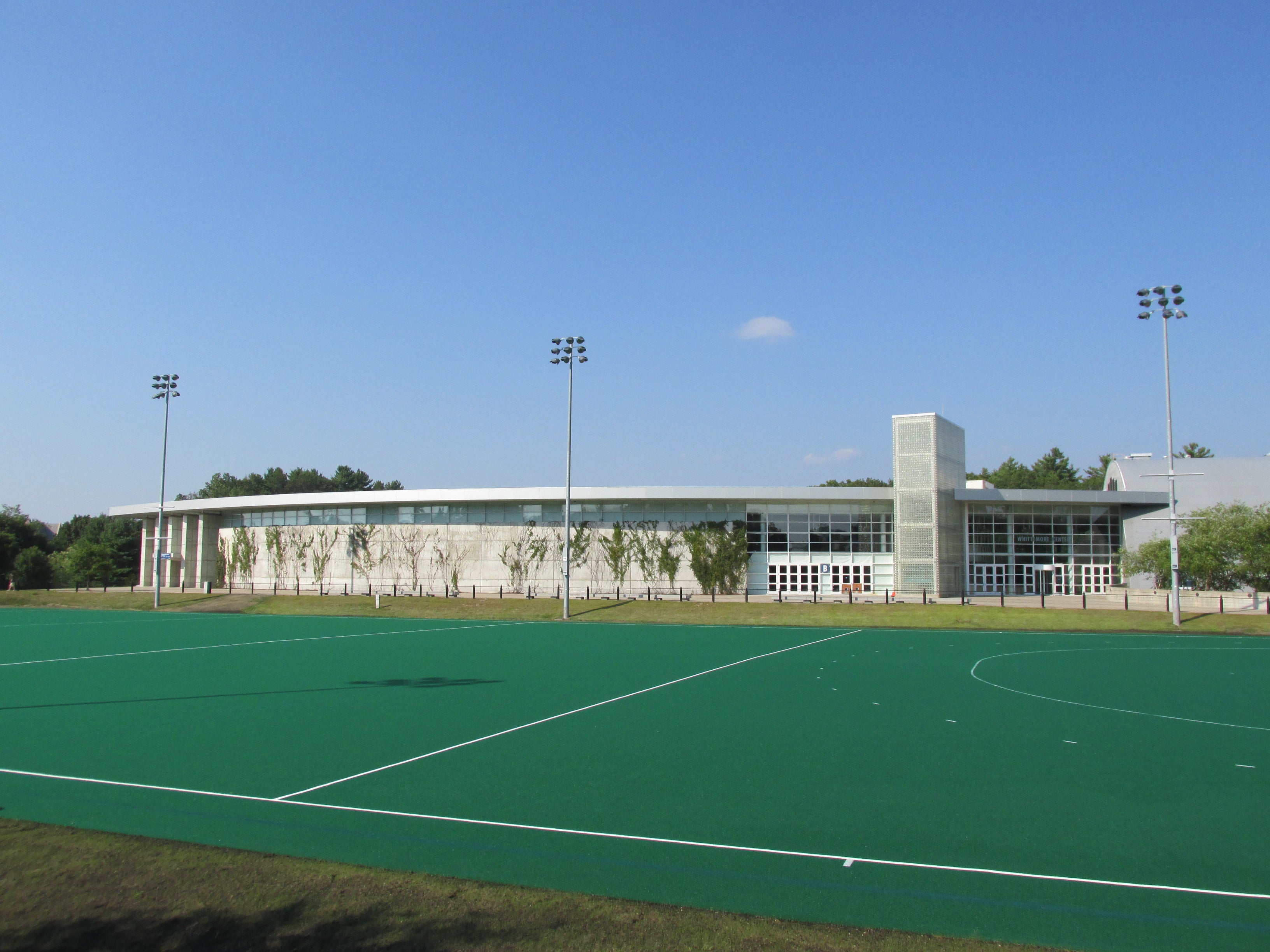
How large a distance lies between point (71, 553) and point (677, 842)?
3219 inches

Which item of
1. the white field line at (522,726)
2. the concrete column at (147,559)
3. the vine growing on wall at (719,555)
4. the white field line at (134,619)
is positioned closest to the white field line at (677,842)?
the white field line at (522,726)

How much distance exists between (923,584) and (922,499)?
4.90 m

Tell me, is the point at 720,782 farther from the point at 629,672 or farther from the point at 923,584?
the point at 923,584

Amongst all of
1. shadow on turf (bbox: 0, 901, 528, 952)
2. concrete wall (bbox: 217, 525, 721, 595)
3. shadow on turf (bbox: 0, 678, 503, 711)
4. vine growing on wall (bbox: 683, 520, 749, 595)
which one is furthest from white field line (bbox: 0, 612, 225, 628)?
shadow on turf (bbox: 0, 901, 528, 952)

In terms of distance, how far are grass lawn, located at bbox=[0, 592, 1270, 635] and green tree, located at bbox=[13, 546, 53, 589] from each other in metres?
23.8

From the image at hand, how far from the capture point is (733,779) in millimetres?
10453

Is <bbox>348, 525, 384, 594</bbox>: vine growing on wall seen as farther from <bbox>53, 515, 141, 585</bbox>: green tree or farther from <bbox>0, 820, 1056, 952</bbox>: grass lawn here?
<bbox>0, 820, 1056, 952</bbox>: grass lawn

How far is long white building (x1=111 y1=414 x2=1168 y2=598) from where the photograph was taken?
167 ft

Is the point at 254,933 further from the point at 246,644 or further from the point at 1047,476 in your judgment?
the point at 1047,476

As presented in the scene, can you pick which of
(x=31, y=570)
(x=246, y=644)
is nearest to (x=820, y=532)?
(x=246, y=644)

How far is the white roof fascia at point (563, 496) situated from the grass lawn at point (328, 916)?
46.8m

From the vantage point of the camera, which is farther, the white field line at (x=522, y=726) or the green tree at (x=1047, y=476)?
the green tree at (x=1047, y=476)

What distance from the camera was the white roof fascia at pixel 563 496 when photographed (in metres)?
53.3

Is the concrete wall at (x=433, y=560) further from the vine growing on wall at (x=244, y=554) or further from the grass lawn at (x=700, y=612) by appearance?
the grass lawn at (x=700, y=612)
